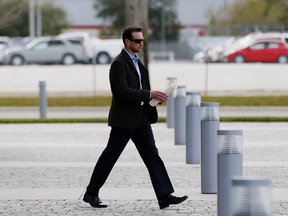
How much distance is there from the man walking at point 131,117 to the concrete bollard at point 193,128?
328 centimetres

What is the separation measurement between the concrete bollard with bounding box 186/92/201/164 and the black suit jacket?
3365mm

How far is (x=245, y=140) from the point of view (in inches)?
706

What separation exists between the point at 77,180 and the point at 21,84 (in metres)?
25.7

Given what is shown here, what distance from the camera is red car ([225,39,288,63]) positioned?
5503 cm

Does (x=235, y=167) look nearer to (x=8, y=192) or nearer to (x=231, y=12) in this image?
(x=8, y=192)

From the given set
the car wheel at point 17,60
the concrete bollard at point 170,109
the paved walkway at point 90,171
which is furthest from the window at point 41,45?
the concrete bollard at point 170,109

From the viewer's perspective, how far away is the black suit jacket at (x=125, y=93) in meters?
10.1

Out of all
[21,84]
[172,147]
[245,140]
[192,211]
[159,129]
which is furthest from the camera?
[21,84]

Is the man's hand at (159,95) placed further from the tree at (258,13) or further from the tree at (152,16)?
the tree at (152,16)

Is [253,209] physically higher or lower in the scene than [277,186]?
higher

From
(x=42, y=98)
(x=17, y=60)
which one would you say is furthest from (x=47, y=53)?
(x=42, y=98)

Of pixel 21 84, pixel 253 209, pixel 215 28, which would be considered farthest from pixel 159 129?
pixel 215 28

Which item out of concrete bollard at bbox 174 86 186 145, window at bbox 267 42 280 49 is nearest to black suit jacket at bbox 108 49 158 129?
concrete bollard at bbox 174 86 186 145

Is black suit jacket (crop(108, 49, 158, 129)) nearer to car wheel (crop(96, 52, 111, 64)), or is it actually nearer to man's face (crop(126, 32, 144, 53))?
Answer: man's face (crop(126, 32, 144, 53))
